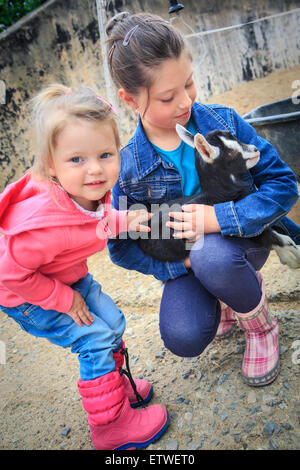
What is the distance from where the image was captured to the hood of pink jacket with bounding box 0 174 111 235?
133 cm

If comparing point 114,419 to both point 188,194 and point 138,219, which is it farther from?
point 188,194

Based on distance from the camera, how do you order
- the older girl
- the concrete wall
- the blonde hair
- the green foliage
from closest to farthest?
the blonde hair, the older girl, the concrete wall, the green foliage

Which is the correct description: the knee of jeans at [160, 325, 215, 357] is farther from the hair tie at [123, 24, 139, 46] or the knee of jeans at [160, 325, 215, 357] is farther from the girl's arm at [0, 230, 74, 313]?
the hair tie at [123, 24, 139, 46]

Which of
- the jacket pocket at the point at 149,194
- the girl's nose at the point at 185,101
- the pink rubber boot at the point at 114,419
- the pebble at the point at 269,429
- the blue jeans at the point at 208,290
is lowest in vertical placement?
the pebble at the point at 269,429

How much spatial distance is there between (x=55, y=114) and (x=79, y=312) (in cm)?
73

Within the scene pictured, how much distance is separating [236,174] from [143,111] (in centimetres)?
44

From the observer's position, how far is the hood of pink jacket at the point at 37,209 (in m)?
1.33

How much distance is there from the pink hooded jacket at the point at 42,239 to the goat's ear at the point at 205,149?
16.4 inches

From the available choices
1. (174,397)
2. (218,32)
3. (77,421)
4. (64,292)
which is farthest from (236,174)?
(218,32)

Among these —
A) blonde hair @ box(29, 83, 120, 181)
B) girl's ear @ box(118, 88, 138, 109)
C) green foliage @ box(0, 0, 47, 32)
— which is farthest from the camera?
green foliage @ box(0, 0, 47, 32)

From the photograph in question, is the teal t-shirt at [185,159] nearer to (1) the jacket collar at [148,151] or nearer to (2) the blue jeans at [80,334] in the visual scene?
(1) the jacket collar at [148,151]

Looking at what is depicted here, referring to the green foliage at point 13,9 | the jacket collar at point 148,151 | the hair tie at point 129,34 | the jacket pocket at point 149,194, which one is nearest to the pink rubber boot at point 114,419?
the jacket pocket at point 149,194

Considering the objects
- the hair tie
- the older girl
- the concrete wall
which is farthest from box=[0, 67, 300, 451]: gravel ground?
the concrete wall

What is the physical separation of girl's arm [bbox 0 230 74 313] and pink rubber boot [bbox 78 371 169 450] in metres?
0.35
